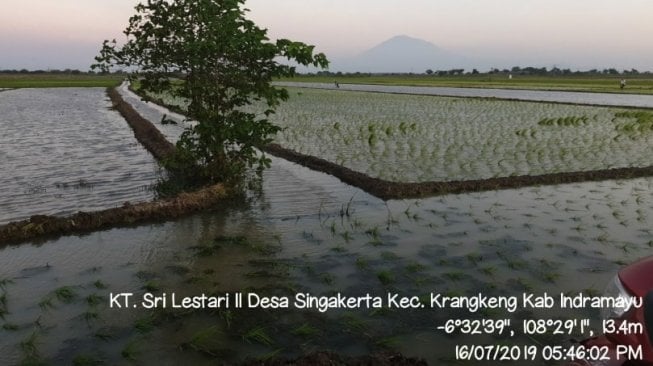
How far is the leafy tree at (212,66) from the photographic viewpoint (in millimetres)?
7887

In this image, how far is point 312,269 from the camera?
5.35 metres

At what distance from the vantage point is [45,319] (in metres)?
4.27

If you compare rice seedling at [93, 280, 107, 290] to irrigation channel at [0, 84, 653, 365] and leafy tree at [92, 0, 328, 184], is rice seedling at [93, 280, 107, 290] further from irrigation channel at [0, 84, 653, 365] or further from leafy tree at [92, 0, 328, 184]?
leafy tree at [92, 0, 328, 184]

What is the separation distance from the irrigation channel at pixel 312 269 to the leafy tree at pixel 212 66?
124 cm

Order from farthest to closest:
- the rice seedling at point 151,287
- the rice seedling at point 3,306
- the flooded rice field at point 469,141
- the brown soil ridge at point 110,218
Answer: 1. the flooded rice field at point 469,141
2. the brown soil ridge at point 110,218
3. the rice seedling at point 151,287
4. the rice seedling at point 3,306

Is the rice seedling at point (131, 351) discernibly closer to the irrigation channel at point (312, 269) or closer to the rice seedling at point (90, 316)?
the irrigation channel at point (312, 269)

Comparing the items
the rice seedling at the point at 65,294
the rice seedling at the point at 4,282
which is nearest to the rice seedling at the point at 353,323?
the rice seedling at the point at 65,294

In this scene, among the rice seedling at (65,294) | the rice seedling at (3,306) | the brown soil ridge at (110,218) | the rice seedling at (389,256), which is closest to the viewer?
the rice seedling at (3,306)

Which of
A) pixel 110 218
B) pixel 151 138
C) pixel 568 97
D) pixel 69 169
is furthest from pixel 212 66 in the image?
pixel 568 97

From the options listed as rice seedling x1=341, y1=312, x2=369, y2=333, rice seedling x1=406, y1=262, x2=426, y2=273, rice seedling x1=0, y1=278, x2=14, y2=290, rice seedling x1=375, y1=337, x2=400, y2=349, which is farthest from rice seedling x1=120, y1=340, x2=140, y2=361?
rice seedling x1=406, y1=262, x2=426, y2=273

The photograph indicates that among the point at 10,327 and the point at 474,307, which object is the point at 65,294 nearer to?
the point at 10,327

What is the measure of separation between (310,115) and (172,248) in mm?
16877

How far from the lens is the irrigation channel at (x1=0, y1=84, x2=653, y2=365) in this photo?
388 cm

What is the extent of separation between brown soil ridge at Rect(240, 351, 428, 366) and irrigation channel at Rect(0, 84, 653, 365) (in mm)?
223
